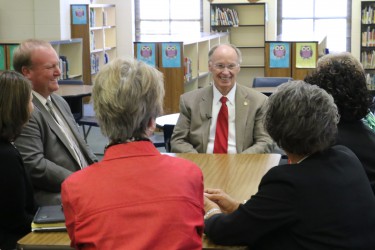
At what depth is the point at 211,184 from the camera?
266 cm

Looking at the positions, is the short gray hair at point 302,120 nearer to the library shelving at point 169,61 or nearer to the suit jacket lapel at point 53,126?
the suit jacket lapel at point 53,126

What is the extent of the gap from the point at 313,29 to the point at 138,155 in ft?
37.8

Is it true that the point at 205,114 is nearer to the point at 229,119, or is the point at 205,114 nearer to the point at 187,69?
the point at 229,119

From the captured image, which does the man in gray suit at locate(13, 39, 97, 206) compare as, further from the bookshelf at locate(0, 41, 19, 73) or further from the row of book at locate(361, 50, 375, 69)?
the row of book at locate(361, 50, 375, 69)

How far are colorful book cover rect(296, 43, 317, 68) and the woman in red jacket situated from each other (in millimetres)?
6743

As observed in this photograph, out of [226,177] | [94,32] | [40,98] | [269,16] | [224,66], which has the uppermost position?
[269,16]

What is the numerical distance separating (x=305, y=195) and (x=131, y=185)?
0.53 meters

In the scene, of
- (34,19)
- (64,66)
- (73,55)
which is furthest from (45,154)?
(34,19)

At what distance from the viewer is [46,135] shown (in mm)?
2969

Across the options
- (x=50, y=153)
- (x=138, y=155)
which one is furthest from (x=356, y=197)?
(x=50, y=153)

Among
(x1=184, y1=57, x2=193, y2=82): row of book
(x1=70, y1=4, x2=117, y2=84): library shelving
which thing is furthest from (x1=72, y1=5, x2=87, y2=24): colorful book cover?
(x1=184, y1=57, x2=193, y2=82): row of book

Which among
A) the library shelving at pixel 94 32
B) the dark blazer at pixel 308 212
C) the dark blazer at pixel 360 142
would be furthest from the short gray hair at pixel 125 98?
the library shelving at pixel 94 32

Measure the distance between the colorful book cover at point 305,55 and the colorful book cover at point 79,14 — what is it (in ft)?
12.9

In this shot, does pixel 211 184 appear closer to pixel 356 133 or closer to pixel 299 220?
pixel 356 133
